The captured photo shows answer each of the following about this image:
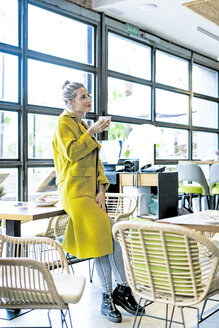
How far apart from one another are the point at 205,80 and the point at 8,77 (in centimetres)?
509

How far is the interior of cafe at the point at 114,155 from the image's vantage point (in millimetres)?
2172

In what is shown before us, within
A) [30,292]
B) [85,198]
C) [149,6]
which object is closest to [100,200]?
[85,198]

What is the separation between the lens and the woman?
3037 millimetres

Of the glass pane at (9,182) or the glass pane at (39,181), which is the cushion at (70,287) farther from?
the glass pane at (39,181)

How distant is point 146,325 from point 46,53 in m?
3.43

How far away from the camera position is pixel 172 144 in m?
7.88

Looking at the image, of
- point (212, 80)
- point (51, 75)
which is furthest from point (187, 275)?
point (212, 80)

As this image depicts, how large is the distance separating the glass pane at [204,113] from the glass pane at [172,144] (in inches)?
20.0

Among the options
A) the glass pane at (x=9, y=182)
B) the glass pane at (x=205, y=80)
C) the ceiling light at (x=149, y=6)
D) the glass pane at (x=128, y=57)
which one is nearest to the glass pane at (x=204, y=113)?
the glass pane at (x=205, y=80)

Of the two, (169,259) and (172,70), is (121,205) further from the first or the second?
(172,70)

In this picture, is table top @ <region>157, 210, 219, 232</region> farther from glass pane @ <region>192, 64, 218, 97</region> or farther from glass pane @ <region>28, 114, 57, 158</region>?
glass pane @ <region>192, 64, 218, 97</region>

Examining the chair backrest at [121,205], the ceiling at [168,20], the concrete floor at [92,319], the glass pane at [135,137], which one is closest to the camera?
the concrete floor at [92,319]

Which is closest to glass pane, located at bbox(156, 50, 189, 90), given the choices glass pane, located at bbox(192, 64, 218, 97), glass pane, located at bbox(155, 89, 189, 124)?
glass pane, located at bbox(155, 89, 189, 124)

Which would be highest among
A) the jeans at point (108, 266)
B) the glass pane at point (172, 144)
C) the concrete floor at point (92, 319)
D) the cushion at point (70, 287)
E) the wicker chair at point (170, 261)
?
the glass pane at point (172, 144)
